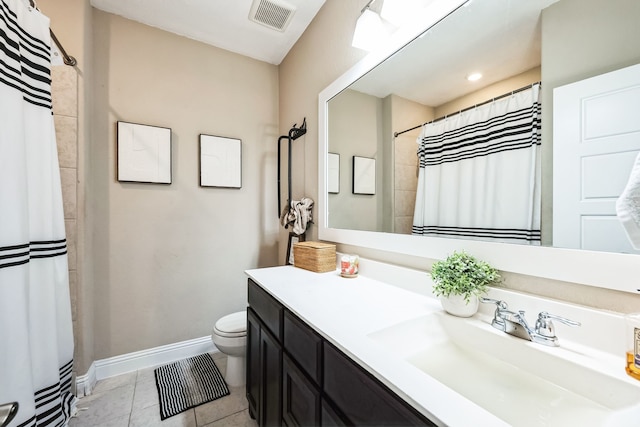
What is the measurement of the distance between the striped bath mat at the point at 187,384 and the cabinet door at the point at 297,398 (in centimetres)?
95

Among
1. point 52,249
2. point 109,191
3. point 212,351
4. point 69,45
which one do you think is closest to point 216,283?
point 212,351

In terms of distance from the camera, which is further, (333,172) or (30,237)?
(333,172)

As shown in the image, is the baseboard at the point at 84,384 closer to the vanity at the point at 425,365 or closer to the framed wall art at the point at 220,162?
the vanity at the point at 425,365

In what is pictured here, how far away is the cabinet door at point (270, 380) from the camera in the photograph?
40.1 inches

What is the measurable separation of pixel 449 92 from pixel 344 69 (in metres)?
0.78

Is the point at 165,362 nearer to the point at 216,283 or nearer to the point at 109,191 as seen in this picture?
the point at 216,283

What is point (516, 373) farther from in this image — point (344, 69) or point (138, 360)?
point (138, 360)

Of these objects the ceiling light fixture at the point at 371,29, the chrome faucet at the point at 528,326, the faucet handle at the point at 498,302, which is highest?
the ceiling light fixture at the point at 371,29

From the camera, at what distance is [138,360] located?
1.87 meters

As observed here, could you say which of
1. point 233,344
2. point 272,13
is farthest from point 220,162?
point 233,344

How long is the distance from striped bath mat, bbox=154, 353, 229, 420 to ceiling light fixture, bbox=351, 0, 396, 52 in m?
2.25

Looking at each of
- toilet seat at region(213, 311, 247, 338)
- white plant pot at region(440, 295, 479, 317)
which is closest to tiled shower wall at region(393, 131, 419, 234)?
white plant pot at region(440, 295, 479, 317)

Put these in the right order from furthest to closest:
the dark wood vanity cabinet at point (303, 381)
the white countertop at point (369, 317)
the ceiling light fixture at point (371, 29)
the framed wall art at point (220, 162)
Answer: the framed wall art at point (220, 162), the ceiling light fixture at point (371, 29), the dark wood vanity cabinet at point (303, 381), the white countertop at point (369, 317)

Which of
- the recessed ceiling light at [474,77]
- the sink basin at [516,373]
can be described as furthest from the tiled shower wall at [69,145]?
the recessed ceiling light at [474,77]
